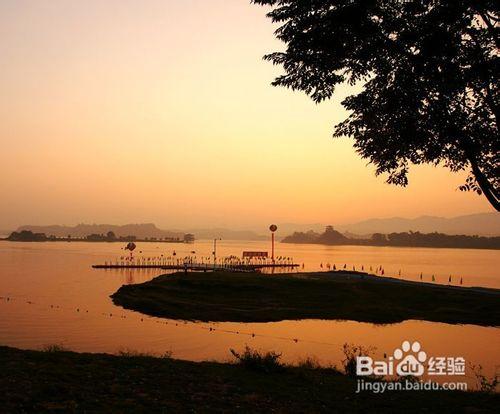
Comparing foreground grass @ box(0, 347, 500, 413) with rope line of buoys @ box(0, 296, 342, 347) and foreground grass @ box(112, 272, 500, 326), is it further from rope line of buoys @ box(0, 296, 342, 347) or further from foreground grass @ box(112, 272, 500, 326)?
foreground grass @ box(112, 272, 500, 326)

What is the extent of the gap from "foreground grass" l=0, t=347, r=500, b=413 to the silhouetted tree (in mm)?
6637

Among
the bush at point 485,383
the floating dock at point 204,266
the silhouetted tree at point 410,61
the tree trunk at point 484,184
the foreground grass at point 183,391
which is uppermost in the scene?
the silhouetted tree at point 410,61

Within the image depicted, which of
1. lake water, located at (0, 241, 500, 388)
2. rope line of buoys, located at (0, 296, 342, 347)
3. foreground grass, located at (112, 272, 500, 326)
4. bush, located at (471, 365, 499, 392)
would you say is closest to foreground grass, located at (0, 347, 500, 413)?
bush, located at (471, 365, 499, 392)

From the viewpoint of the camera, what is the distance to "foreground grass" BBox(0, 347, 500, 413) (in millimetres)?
12867

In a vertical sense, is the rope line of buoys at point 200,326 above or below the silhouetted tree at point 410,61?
below

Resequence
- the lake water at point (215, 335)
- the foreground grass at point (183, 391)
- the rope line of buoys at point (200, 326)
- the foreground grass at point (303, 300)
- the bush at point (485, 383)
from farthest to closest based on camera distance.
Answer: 1. the foreground grass at point (303, 300)
2. the rope line of buoys at point (200, 326)
3. the lake water at point (215, 335)
4. the bush at point (485, 383)
5. the foreground grass at point (183, 391)

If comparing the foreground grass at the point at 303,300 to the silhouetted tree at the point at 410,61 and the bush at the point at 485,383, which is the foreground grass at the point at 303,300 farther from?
the silhouetted tree at the point at 410,61

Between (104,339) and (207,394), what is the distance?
28.7 m

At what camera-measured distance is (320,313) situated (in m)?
55.3

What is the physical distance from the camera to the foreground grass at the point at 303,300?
5344 cm

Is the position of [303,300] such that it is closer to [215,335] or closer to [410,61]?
[215,335]

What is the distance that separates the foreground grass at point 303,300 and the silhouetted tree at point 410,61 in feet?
130

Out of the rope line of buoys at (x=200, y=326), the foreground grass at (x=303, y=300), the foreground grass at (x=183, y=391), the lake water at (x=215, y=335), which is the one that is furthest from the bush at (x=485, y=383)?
the foreground grass at (x=303, y=300)

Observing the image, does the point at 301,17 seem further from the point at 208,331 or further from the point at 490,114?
the point at 208,331
